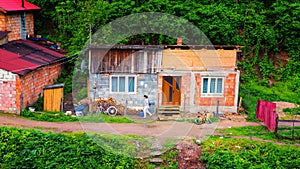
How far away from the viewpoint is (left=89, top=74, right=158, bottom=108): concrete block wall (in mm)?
19453

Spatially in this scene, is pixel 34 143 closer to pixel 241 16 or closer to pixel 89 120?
pixel 89 120

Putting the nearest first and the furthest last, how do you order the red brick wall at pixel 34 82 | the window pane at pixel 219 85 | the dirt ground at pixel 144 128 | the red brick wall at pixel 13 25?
1. the dirt ground at pixel 144 128
2. the red brick wall at pixel 34 82
3. the window pane at pixel 219 85
4. the red brick wall at pixel 13 25

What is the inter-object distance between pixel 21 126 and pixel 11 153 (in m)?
1.70

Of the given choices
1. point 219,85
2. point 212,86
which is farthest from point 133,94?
point 219,85

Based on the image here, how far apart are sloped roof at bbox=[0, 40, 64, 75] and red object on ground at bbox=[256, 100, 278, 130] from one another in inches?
406

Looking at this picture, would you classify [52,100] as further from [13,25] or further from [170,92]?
[13,25]

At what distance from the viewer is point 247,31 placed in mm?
23594

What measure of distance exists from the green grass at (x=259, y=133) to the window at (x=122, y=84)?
4.70 meters

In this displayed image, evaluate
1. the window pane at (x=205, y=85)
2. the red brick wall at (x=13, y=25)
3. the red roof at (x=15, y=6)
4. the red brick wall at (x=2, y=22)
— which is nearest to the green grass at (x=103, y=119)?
the window pane at (x=205, y=85)

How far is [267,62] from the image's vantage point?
2344cm

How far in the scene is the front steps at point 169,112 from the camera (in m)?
19.0

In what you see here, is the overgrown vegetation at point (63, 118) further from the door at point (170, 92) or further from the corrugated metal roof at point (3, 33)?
the corrugated metal roof at point (3, 33)

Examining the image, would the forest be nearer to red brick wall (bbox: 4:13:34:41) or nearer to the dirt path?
red brick wall (bbox: 4:13:34:41)

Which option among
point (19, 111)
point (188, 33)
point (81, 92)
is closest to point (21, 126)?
point (19, 111)
